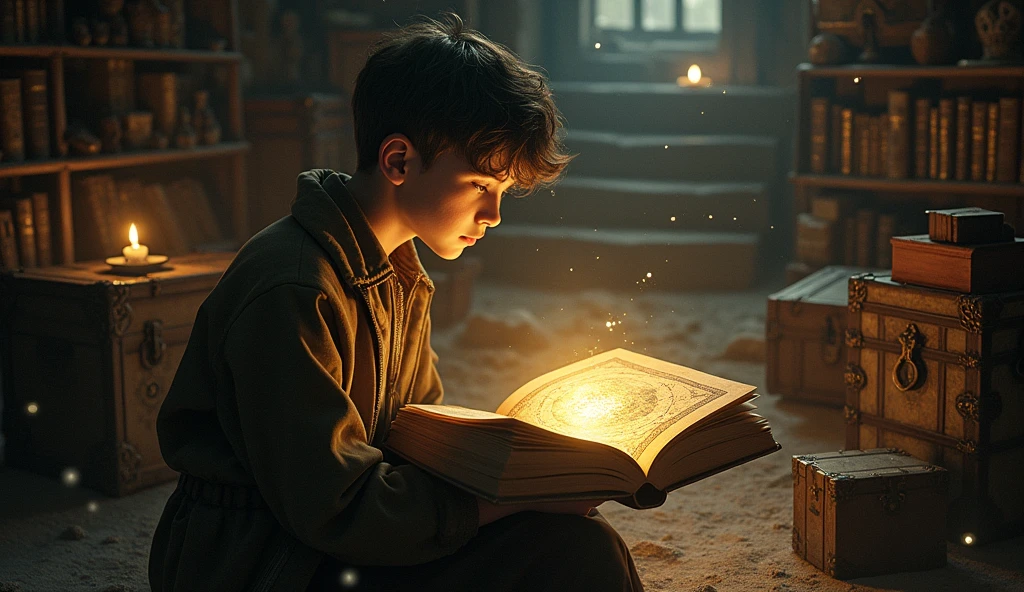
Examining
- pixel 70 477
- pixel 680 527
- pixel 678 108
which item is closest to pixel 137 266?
pixel 70 477

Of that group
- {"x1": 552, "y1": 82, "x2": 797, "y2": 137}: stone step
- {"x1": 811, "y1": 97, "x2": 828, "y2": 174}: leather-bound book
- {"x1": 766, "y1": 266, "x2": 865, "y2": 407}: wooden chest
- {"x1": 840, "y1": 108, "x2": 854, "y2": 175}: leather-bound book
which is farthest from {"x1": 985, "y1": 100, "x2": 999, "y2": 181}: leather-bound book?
{"x1": 552, "y1": 82, "x2": 797, "y2": 137}: stone step

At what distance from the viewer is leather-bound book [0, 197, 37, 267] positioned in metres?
3.43

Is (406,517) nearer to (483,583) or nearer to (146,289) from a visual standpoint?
(483,583)

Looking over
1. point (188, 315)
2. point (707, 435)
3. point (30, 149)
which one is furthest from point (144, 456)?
point (707, 435)

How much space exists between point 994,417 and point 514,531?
4.82 feet

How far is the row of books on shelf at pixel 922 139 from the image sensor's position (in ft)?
13.1

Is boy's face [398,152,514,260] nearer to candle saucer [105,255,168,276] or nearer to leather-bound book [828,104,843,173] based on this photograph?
candle saucer [105,255,168,276]

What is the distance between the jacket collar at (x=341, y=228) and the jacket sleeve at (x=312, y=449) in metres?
0.12

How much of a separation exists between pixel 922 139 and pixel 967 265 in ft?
6.48

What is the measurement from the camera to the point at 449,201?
5.01 ft

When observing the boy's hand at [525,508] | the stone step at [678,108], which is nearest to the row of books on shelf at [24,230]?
the boy's hand at [525,508]

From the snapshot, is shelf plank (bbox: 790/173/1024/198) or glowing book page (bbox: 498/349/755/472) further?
shelf plank (bbox: 790/173/1024/198)

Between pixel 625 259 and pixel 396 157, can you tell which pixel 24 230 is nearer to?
pixel 396 157

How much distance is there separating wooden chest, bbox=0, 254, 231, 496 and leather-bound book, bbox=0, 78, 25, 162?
58 cm
